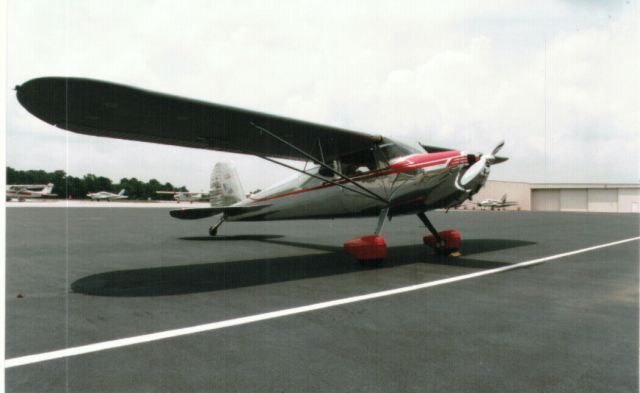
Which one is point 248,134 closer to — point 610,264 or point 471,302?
point 471,302

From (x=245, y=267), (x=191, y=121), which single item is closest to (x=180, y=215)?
(x=245, y=267)

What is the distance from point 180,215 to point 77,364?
23.0ft

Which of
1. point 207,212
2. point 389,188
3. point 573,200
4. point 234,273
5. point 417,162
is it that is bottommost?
point 234,273

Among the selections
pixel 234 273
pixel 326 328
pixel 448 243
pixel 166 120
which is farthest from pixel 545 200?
pixel 326 328

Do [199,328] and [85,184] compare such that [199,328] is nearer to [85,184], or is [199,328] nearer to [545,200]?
[545,200]

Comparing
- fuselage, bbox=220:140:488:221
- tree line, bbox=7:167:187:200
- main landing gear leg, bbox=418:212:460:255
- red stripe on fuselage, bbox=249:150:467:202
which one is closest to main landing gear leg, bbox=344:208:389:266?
fuselage, bbox=220:140:488:221

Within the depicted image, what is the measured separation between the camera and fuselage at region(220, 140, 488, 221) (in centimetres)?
752

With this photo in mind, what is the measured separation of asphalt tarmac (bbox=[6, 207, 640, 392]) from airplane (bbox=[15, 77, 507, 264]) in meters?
1.30

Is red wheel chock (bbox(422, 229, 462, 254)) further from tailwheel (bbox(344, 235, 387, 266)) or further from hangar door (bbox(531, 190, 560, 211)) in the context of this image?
hangar door (bbox(531, 190, 560, 211))

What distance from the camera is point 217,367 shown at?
2.90 metres

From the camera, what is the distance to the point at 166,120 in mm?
6500

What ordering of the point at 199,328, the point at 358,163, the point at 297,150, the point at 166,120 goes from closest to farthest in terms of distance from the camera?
the point at 199,328, the point at 166,120, the point at 297,150, the point at 358,163

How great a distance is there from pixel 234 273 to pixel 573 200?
68362 millimetres

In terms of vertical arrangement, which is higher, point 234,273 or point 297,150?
point 297,150
